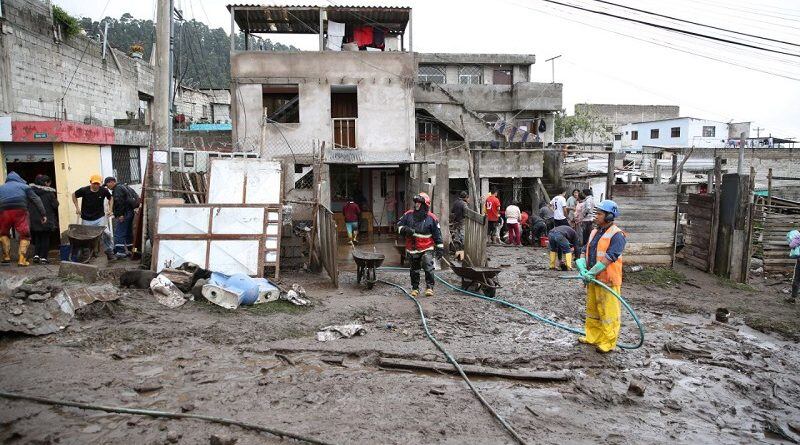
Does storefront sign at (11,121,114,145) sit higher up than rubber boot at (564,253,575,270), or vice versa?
storefront sign at (11,121,114,145)

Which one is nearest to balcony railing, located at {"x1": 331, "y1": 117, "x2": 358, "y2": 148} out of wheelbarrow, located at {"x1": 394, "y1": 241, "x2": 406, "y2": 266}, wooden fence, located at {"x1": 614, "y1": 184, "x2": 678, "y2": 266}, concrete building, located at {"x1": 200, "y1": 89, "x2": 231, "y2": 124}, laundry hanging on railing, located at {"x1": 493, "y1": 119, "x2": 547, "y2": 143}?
wheelbarrow, located at {"x1": 394, "y1": 241, "x2": 406, "y2": 266}

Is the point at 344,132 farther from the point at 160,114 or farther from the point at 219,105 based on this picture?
the point at 219,105

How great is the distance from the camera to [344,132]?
18.2 m

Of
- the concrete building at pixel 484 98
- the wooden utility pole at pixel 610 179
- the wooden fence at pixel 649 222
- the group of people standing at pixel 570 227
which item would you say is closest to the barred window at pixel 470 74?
the concrete building at pixel 484 98

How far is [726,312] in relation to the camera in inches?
318

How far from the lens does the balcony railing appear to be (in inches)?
714

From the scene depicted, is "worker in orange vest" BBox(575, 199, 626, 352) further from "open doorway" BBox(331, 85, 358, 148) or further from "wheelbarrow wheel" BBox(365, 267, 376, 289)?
"open doorway" BBox(331, 85, 358, 148)

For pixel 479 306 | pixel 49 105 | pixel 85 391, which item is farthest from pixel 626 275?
pixel 49 105

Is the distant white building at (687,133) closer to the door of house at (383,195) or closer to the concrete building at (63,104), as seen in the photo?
the door of house at (383,195)

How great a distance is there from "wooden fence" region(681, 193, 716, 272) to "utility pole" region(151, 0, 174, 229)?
37.9 ft

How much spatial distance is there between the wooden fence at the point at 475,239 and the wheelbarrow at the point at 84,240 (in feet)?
23.5

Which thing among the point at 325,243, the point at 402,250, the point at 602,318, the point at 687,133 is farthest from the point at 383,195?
the point at 687,133

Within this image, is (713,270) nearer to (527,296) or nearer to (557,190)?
(527,296)

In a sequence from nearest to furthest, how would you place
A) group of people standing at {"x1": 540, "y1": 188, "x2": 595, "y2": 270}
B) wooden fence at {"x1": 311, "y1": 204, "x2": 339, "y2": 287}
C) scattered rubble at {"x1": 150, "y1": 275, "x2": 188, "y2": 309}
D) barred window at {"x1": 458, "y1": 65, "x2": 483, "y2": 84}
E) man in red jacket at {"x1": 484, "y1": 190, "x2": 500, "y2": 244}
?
scattered rubble at {"x1": 150, "y1": 275, "x2": 188, "y2": 309} → wooden fence at {"x1": 311, "y1": 204, "x2": 339, "y2": 287} → group of people standing at {"x1": 540, "y1": 188, "x2": 595, "y2": 270} → man in red jacket at {"x1": 484, "y1": 190, "x2": 500, "y2": 244} → barred window at {"x1": 458, "y1": 65, "x2": 483, "y2": 84}
